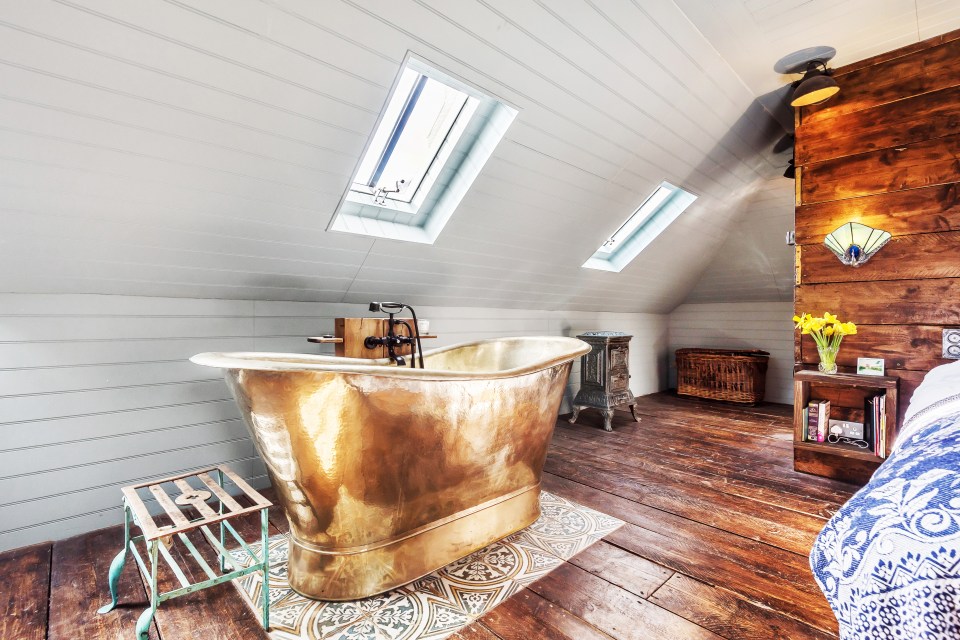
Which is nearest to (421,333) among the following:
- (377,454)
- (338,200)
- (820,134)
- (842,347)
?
(338,200)

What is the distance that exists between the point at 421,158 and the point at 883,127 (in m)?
2.49

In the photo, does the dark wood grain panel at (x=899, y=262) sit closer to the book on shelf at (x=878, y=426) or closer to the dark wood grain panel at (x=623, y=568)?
the book on shelf at (x=878, y=426)

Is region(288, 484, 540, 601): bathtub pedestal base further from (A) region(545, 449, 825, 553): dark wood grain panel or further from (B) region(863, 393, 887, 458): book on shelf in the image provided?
(B) region(863, 393, 887, 458): book on shelf

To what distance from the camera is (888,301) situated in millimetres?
2420

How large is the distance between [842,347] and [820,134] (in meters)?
1.24

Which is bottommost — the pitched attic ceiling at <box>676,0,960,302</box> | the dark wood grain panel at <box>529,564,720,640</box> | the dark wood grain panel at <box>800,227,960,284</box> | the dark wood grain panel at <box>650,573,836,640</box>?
the dark wood grain panel at <box>529,564,720,640</box>

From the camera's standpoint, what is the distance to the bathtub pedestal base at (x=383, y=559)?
58.1 inches

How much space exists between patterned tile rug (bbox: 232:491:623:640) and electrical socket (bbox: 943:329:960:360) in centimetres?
189

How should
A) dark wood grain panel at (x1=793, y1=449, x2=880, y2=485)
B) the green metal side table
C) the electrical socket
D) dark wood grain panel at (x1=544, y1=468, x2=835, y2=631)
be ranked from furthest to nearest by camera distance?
dark wood grain panel at (x1=793, y1=449, x2=880, y2=485)
the electrical socket
dark wood grain panel at (x1=544, y1=468, x2=835, y2=631)
the green metal side table

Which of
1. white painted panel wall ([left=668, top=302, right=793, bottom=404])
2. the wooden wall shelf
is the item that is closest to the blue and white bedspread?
the wooden wall shelf

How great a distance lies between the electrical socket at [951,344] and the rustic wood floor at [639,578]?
2.77ft

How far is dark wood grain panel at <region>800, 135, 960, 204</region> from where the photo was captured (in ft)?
7.40

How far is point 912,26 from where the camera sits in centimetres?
215

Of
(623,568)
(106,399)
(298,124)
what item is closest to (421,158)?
(298,124)
